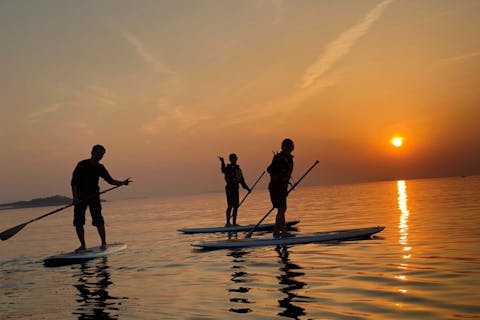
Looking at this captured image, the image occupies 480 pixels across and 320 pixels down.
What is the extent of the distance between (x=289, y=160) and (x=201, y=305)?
7057mm

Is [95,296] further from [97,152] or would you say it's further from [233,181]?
[233,181]

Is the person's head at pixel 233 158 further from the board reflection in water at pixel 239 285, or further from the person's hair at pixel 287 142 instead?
the board reflection in water at pixel 239 285

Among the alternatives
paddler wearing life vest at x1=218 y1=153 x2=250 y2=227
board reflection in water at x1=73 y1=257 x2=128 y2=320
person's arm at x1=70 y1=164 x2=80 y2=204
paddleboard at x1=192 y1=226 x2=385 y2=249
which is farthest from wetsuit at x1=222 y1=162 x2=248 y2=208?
board reflection in water at x1=73 y1=257 x2=128 y2=320

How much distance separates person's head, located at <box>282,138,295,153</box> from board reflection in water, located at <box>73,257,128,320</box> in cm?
526

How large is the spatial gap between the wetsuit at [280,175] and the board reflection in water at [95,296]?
467 centimetres

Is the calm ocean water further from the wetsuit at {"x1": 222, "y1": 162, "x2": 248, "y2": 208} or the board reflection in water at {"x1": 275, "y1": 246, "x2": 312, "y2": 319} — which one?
the wetsuit at {"x1": 222, "y1": 162, "x2": 248, "y2": 208}

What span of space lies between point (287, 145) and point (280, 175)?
0.90 metres

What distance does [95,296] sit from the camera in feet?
26.1

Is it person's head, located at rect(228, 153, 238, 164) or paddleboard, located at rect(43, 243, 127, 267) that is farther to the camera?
person's head, located at rect(228, 153, 238, 164)

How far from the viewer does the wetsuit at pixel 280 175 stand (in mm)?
13297

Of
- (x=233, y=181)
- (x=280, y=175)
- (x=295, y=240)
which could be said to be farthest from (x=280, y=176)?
(x=233, y=181)

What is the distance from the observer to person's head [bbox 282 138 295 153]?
42.5 feet

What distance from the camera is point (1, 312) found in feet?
24.1

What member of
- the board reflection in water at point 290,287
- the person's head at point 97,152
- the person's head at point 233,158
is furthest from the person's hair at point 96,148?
the person's head at point 233,158
